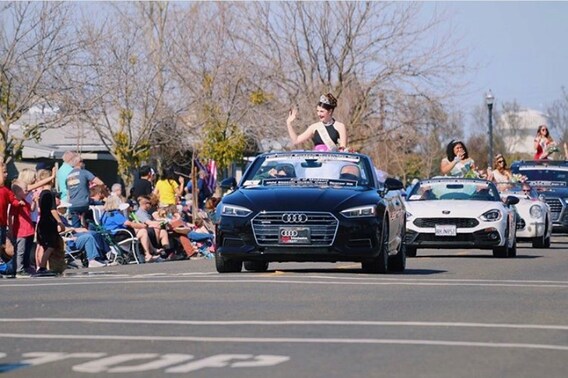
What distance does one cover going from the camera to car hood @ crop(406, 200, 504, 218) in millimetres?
25109

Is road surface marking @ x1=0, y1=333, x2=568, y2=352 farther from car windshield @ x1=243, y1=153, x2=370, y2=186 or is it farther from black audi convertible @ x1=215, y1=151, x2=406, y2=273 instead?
car windshield @ x1=243, y1=153, x2=370, y2=186

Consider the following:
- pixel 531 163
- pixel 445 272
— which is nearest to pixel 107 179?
pixel 531 163

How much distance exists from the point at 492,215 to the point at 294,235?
835cm

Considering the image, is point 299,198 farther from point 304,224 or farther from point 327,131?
point 327,131

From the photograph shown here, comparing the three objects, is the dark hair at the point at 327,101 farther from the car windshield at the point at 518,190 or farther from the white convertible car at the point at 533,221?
the car windshield at the point at 518,190

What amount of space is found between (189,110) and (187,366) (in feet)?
144

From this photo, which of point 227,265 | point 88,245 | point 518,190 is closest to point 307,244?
point 227,265

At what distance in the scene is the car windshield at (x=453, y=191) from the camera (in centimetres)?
2655

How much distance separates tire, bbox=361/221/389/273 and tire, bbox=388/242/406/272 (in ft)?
3.24

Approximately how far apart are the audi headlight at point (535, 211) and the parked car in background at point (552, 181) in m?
5.39

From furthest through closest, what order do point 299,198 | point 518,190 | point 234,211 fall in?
1. point 518,190
2. point 234,211
3. point 299,198

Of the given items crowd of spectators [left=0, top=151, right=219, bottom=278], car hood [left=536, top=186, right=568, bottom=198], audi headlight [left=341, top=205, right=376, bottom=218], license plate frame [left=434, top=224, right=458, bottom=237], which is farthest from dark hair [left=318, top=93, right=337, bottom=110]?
car hood [left=536, top=186, right=568, bottom=198]

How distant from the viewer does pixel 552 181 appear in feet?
123

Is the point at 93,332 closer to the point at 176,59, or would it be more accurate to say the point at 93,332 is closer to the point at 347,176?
the point at 347,176
